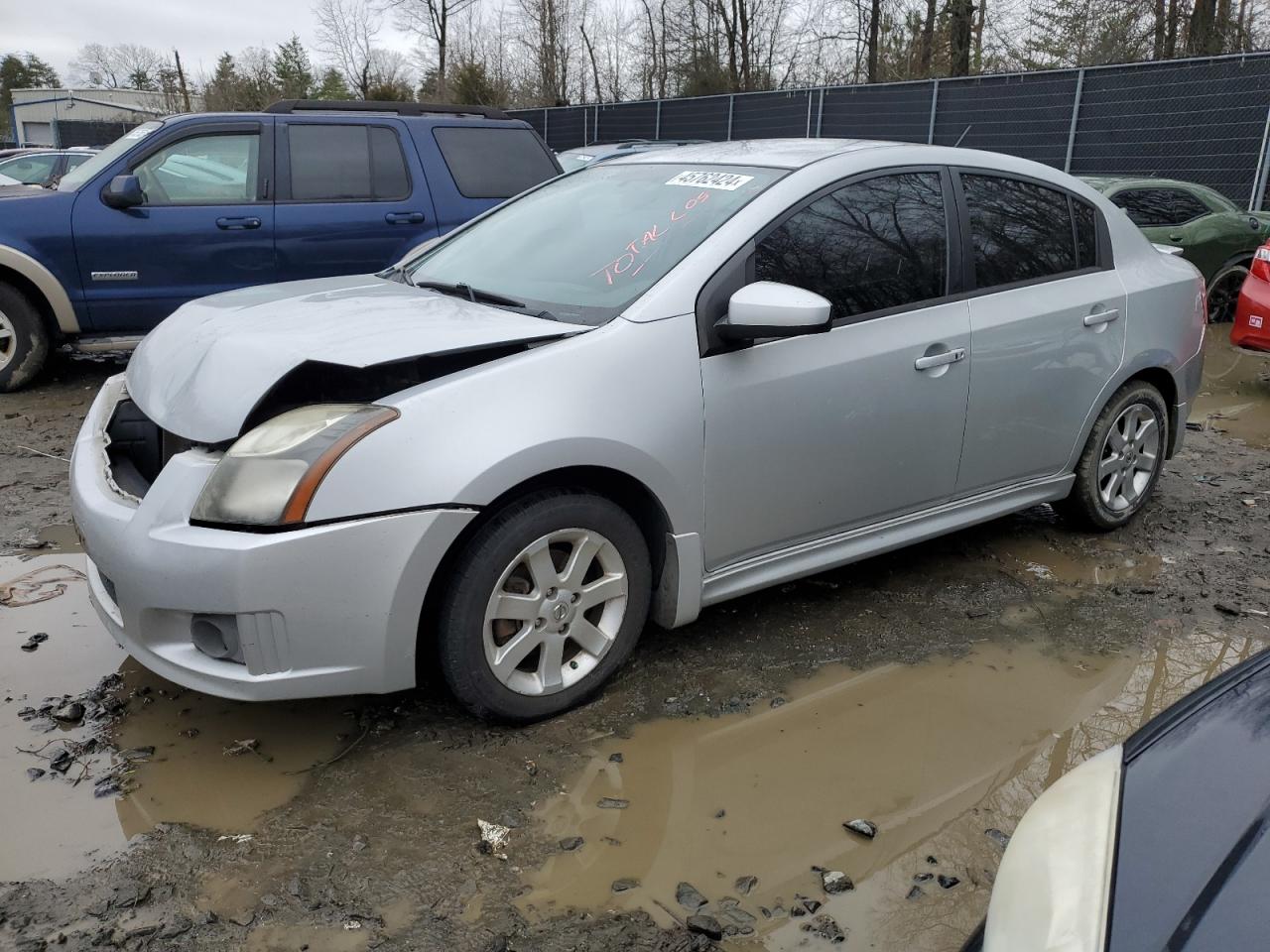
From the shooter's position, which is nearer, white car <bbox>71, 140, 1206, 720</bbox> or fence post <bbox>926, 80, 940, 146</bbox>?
white car <bbox>71, 140, 1206, 720</bbox>

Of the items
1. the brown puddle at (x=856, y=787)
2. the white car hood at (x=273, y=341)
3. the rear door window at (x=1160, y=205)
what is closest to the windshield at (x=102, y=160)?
the white car hood at (x=273, y=341)

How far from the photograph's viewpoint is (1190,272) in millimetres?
4789

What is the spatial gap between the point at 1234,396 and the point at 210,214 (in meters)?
7.65

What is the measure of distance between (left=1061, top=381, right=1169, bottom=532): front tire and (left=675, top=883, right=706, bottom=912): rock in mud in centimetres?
291

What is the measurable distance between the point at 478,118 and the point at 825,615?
5632 millimetres

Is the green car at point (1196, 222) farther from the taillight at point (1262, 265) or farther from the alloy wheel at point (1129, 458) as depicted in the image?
the alloy wheel at point (1129, 458)

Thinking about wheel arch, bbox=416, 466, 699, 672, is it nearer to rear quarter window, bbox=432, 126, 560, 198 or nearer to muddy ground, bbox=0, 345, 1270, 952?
muddy ground, bbox=0, 345, 1270, 952

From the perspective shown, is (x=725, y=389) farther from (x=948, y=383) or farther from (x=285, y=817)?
(x=285, y=817)

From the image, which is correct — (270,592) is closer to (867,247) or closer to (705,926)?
(705,926)

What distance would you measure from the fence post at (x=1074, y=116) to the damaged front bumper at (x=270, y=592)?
1504 cm

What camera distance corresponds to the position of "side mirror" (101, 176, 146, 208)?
675 cm

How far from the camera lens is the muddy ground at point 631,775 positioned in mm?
2369

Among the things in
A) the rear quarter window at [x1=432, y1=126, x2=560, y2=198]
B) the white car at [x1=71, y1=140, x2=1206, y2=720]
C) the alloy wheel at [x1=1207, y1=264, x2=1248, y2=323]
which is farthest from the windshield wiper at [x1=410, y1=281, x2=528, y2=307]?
the alloy wheel at [x1=1207, y1=264, x2=1248, y2=323]

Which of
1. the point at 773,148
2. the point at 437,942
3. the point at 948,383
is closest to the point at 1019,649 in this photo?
the point at 948,383
